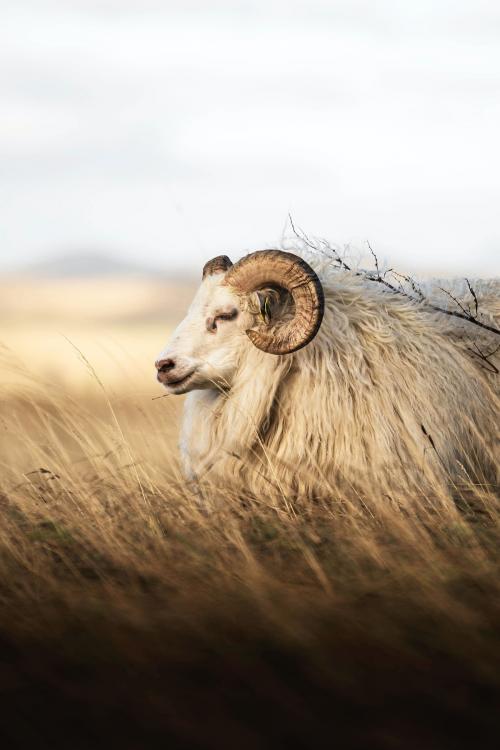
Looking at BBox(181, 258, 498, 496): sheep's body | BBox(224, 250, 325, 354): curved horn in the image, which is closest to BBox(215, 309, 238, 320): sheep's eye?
BBox(224, 250, 325, 354): curved horn

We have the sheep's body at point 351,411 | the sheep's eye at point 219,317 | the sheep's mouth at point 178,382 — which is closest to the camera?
the sheep's body at point 351,411

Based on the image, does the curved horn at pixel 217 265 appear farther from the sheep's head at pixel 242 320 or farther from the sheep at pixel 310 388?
the sheep's head at pixel 242 320

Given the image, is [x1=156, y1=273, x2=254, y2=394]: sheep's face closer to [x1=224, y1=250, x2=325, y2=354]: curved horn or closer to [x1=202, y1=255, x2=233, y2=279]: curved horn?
[x1=224, y1=250, x2=325, y2=354]: curved horn

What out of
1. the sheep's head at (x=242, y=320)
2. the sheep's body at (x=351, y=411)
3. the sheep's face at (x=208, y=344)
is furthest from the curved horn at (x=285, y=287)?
the sheep's body at (x=351, y=411)

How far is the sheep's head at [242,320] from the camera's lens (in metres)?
8.32

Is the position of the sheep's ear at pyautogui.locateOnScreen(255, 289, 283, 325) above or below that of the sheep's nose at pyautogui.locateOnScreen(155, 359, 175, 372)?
above

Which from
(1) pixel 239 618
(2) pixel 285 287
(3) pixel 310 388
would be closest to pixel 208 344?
(2) pixel 285 287

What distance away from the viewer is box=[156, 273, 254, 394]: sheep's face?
27.7ft

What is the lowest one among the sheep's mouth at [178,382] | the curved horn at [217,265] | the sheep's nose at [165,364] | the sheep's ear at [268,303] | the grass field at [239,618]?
the grass field at [239,618]

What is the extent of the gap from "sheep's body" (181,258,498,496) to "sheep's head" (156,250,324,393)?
9.2 inches

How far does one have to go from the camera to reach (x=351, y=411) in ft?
28.0

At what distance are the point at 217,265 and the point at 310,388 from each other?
1.44 m

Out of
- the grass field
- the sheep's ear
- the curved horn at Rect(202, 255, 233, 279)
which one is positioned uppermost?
the curved horn at Rect(202, 255, 233, 279)

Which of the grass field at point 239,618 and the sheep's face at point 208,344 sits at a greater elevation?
the sheep's face at point 208,344
